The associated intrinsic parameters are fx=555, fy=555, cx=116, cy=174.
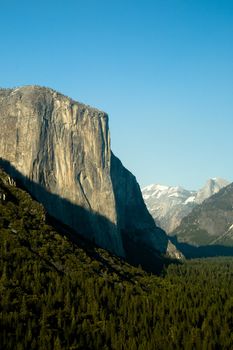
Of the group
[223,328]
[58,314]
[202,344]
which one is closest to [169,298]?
[223,328]

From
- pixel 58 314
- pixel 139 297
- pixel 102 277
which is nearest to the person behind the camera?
pixel 58 314

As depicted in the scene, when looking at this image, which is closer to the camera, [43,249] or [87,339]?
[87,339]

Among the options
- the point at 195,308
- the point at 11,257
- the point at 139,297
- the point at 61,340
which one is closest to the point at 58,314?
the point at 61,340

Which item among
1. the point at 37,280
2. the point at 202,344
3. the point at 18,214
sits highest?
the point at 18,214

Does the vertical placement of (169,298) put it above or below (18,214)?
below

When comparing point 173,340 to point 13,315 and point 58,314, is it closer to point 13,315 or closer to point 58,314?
point 58,314

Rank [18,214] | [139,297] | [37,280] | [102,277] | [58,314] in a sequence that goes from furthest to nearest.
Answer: [18,214] → [102,277] → [139,297] → [37,280] → [58,314]
